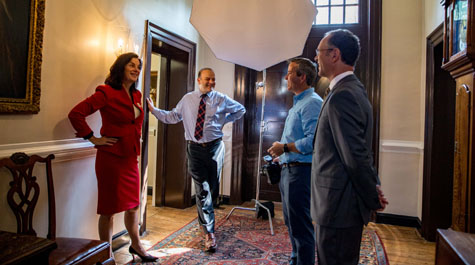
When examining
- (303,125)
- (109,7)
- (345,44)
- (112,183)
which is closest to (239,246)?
(112,183)

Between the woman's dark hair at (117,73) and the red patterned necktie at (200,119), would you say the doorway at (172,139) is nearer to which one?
the red patterned necktie at (200,119)

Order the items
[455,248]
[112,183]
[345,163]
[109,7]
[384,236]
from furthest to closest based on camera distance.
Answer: [384,236]
[109,7]
[112,183]
[455,248]
[345,163]

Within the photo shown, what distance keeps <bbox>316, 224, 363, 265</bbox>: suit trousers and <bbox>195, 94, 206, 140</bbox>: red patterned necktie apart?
1.58 metres

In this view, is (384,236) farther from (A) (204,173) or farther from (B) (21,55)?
(B) (21,55)

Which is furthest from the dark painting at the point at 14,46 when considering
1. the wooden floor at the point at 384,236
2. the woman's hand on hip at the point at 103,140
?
the wooden floor at the point at 384,236

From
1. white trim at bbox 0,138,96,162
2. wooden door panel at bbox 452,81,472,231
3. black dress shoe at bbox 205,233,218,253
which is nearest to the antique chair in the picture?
white trim at bbox 0,138,96,162

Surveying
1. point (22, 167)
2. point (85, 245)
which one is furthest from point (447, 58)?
point (22, 167)

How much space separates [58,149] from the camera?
1.95 m

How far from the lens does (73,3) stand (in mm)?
2057

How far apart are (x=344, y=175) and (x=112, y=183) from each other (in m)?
1.44

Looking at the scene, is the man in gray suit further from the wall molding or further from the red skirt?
the wall molding

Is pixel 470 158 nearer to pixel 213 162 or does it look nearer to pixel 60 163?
pixel 213 162

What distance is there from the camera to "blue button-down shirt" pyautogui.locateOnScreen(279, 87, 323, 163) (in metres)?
1.83

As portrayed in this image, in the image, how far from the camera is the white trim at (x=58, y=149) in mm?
1676
